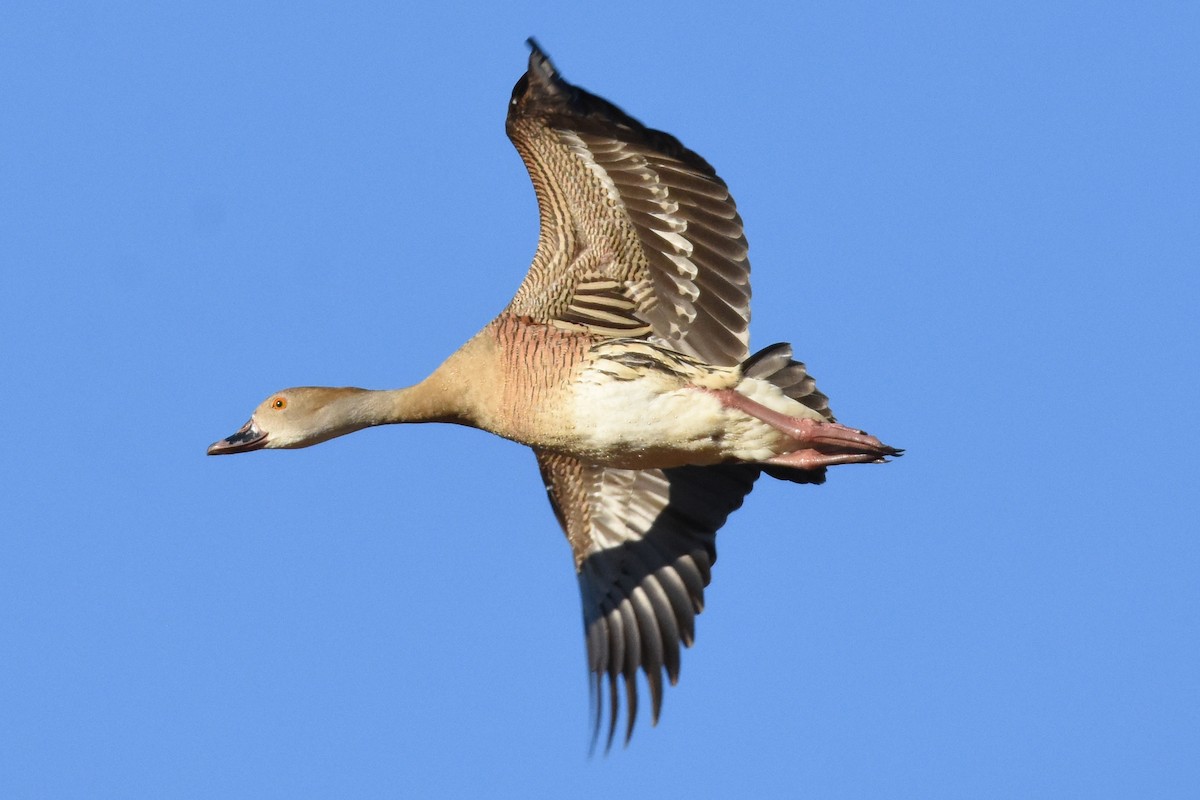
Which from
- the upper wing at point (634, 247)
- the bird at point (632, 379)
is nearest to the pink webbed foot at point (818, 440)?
the bird at point (632, 379)

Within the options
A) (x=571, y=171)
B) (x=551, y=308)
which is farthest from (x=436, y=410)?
(x=571, y=171)

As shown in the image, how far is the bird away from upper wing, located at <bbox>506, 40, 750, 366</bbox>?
1 centimetres

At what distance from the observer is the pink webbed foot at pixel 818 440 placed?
44.4 ft

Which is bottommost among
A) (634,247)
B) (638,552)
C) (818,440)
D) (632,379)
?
(638,552)

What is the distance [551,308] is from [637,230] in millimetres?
900

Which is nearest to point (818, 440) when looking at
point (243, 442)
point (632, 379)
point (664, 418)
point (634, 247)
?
point (664, 418)

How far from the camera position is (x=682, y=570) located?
50.0ft

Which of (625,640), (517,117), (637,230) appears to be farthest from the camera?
(625,640)

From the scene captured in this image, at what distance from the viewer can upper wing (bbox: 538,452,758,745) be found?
15.1 metres

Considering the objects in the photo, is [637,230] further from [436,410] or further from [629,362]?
[436,410]

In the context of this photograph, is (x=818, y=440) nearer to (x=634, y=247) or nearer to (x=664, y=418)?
(x=664, y=418)

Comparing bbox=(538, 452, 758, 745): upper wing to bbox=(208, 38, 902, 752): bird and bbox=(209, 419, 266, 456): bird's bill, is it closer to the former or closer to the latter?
bbox=(208, 38, 902, 752): bird

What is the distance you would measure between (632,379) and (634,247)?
1343 mm

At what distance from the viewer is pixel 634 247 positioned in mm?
14312
